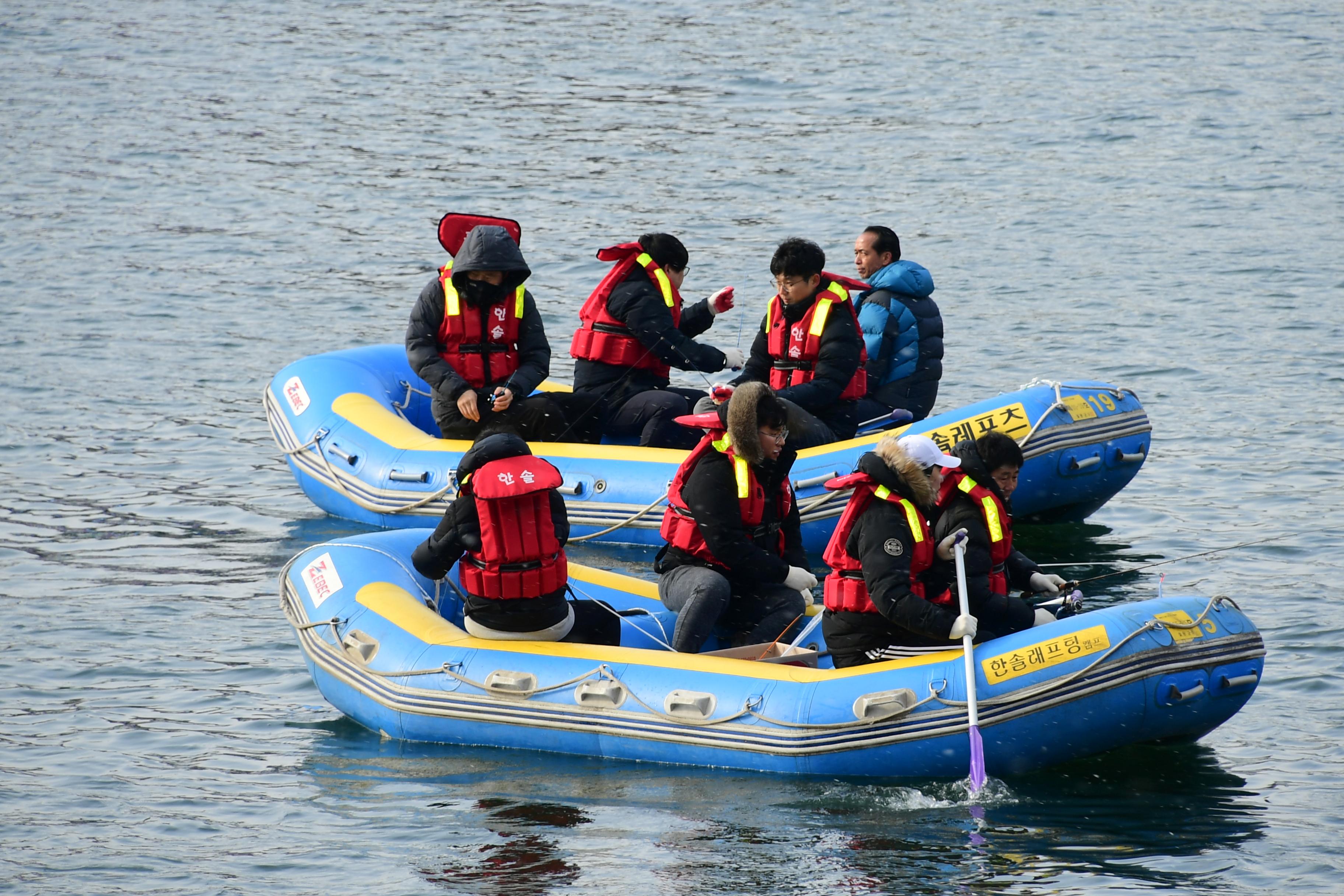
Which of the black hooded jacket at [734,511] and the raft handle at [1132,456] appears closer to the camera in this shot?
the black hooded jacket at [734,511]

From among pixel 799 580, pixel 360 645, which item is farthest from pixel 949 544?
pixel 360 645

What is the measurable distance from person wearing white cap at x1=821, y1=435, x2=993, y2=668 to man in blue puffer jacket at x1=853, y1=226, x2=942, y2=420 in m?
2.95

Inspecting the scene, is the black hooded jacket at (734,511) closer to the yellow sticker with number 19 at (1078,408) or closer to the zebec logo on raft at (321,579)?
the zebec logo on raft at (321,579)

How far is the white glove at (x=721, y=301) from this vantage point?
8.76 meters

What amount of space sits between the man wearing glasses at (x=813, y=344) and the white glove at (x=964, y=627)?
2.59 meters

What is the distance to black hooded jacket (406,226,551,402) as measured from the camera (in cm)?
845

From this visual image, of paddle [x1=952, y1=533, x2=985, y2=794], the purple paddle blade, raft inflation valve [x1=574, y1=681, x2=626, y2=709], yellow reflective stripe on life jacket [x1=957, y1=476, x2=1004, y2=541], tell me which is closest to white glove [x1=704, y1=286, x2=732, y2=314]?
yellow reflective stripe on life jacket [x1=957, y1=476, x2=1004, y2=541]

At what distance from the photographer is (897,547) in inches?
227

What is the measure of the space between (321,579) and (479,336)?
7.30 feet

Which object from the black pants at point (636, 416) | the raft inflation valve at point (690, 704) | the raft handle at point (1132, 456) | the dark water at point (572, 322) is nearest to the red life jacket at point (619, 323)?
the black pants at point (636, 416)

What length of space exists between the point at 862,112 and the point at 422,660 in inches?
574

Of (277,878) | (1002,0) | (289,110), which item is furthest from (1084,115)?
(277,878)

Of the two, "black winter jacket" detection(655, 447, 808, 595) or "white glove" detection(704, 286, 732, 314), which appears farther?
"white glove" detection(704, 286, 732, 314)

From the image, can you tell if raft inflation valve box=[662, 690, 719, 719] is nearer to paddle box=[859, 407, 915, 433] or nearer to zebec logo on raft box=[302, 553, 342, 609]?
zebec logo on raft box=[302, 553, 342, 609]
